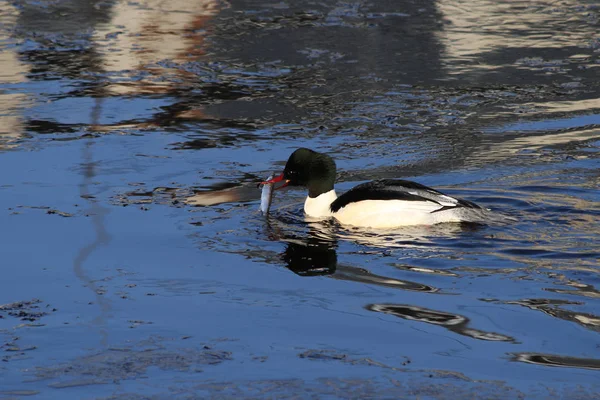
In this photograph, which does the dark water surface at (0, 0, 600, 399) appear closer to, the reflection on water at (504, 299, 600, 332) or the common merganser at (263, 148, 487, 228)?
the reflection on water at (504, 299, 600, 332)

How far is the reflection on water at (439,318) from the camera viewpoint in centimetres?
627

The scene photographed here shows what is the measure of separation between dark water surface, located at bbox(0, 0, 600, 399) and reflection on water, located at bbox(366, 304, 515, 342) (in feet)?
0.06

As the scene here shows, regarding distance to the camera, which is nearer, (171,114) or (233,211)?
(233,211)

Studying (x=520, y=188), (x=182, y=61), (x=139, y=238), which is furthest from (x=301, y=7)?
(x=139, y=238)

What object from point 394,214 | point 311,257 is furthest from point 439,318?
point 394,214

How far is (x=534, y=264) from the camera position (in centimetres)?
758

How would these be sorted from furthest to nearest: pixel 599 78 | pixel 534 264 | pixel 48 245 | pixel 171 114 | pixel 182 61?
pixel 182 61, pixel 599 78, pixel 171 114, pixel 48 245, pixel 534 264

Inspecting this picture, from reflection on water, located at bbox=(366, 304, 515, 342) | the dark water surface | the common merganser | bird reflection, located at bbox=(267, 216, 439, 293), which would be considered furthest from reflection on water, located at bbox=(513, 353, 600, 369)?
the common merganser

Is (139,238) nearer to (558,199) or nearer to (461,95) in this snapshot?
(558,199)

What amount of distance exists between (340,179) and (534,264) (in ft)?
9.90

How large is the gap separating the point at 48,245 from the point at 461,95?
244 inches

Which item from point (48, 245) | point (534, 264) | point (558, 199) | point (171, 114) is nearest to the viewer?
point (534, 264)

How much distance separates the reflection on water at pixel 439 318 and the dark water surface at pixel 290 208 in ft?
0.06

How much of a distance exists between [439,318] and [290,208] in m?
3.30
